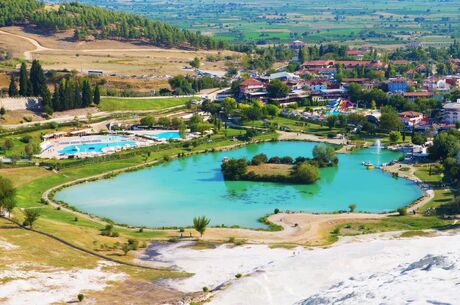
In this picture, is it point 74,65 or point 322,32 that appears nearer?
point 74,65

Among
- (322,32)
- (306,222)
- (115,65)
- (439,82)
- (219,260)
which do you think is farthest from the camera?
(322,32)

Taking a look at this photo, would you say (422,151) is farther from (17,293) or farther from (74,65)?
(74,65)

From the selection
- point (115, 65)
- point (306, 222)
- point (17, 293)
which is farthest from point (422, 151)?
point (115, 65)

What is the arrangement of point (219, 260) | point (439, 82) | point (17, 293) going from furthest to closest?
point (439, 82) < point (219, 260) < point (17, 293)

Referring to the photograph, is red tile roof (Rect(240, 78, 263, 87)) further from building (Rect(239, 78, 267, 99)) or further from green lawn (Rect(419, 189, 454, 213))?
green lawn (Rect(419, 189, 454, 213))

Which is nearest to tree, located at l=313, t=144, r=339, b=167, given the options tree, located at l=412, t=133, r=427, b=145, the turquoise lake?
the turquoise lake

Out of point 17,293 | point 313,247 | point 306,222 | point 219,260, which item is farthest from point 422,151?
point 17,293

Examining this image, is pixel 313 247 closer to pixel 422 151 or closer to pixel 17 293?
pixel 17 293
